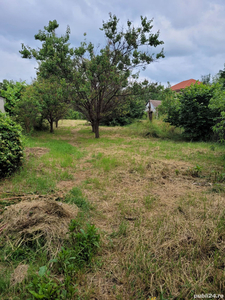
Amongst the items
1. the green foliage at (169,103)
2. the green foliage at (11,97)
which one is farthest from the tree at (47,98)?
the green foliage at (169,103)

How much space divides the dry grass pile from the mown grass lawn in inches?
5.4

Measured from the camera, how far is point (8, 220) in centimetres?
227

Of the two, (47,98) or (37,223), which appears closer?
(37,223)

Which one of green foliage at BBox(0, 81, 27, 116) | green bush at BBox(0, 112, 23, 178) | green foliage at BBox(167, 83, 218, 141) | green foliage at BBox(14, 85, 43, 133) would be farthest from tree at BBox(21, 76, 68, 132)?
green foliage at BBox(167, 83, 218, 141)

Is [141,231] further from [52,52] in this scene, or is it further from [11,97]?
[11,97]

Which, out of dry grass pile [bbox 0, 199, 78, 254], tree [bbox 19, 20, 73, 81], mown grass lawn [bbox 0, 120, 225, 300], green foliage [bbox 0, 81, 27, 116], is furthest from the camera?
green foliage [bbox 0, 81, 27, 116]

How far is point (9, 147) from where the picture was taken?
4.22 metres

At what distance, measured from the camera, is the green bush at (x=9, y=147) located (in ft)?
13.1

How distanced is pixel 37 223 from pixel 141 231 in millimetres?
1321

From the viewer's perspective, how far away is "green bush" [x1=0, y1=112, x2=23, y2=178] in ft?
13.1

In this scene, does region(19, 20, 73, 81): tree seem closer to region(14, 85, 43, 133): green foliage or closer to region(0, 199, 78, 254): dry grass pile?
region(14, 85, 43, 133): green foliage

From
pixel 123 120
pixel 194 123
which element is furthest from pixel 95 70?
pixel 123 120

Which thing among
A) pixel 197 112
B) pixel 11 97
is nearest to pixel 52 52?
pixel 11 97

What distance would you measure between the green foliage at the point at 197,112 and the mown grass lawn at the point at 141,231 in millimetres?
5919
